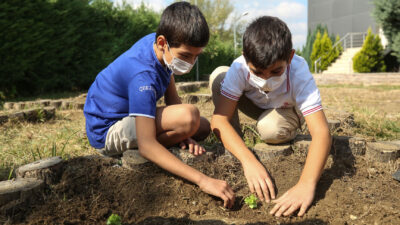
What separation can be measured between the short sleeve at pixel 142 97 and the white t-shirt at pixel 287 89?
0.64 metres

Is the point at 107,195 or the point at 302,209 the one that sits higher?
the point at 107,195

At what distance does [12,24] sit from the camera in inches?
273

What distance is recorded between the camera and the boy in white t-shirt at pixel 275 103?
6.55 feet

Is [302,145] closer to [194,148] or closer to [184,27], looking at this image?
[194,148]

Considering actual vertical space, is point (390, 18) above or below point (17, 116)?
above

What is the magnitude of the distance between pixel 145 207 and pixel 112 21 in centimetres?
944

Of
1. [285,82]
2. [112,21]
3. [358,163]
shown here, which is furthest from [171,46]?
[112,21]

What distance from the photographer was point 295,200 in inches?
76.3

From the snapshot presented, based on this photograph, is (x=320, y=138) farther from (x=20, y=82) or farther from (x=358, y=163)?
(x=20, y=82)

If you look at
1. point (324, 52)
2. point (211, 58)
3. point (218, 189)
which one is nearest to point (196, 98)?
point (218, 189)

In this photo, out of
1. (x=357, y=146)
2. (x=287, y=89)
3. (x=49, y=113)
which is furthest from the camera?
(x=49, y=113)

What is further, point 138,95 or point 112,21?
point 112,21

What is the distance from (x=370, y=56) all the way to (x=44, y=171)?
1512 centimetres

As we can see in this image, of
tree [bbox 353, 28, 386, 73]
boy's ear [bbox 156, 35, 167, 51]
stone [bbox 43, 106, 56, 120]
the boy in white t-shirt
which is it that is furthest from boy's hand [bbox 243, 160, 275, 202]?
tree [bbox 353, 28, 386, 73]
